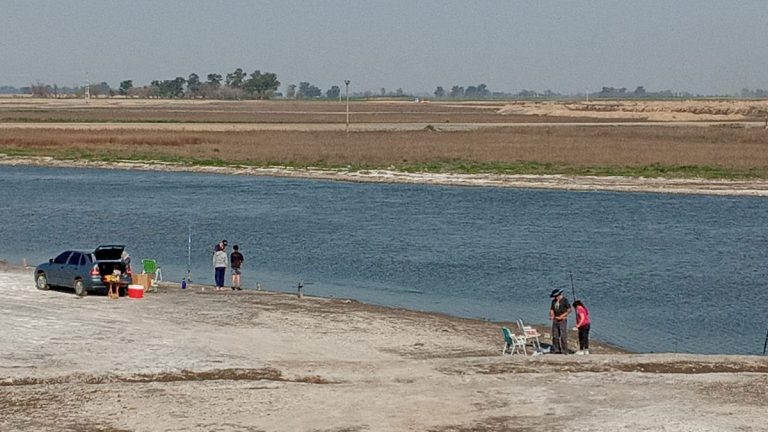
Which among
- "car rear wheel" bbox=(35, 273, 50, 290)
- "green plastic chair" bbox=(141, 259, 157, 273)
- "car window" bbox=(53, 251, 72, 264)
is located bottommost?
"car rear wheel" bbox=(35, 273, 50, 290)

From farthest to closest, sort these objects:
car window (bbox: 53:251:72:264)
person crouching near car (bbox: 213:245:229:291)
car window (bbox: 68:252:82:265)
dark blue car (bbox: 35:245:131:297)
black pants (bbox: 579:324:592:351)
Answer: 1. person crouching near car (bbox: 213:245:229:291)
2. car window (bbox: 53:251:72:264)
3. car window (bbox: 68:252:82:265)
4. dark blue car (bbox: 35:245:131:297)
5. black pants (bbox: 579:324:592:351)

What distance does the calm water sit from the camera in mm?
35688

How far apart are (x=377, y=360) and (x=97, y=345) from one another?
671cm

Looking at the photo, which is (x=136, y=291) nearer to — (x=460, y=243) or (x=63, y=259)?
(x=63, y=259)

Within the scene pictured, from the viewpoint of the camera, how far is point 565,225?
55.3m

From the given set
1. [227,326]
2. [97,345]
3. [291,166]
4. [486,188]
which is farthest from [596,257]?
[291,166]

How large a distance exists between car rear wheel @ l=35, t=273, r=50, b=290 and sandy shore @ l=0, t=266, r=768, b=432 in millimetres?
3336

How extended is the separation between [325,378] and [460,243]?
25.1 m

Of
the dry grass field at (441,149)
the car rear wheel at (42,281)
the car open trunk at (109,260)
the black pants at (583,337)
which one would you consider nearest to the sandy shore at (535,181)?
the dry grass field at (441,149)

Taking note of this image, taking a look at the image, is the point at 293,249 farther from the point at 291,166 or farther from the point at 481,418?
the point at 291,166

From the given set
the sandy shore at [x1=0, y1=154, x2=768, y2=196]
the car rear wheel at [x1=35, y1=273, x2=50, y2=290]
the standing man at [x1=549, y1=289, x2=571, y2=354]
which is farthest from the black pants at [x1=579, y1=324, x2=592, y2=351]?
the sandy shore at [x1=0, y1=154, x2=768, y2=196]

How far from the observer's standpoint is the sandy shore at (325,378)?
21.5 meters

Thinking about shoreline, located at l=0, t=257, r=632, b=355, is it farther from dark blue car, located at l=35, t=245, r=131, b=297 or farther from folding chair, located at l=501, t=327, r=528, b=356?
folding chair, located at l=501, t=327, r=528, b=356

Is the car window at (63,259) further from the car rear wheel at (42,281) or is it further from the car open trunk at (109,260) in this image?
the car open trunk at (109,260)
